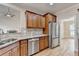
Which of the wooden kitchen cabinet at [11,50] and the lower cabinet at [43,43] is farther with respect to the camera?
the lower cabinet at [43,43]

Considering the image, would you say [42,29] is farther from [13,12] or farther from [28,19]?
[13,12]

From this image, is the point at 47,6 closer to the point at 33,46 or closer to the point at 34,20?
the point at 34,20

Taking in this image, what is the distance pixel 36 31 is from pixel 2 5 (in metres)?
0.85

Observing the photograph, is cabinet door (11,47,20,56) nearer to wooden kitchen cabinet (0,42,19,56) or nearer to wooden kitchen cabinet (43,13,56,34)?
wooden kitchen cabinet (0,42,19,56)

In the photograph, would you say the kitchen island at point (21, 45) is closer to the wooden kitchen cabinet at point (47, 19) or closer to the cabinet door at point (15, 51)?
the cabinet door at point (15, 51)

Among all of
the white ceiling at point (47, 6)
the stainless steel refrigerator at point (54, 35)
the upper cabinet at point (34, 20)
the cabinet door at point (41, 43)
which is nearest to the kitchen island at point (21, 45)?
the cabinet door at point (41, 43)

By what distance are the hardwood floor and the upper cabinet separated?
537mm

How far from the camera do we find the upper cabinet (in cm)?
237

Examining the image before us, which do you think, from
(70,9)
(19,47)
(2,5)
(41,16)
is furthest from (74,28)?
(2,5)

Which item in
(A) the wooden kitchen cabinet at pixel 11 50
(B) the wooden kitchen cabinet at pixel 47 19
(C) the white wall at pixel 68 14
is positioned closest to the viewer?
(A) the wooden kitchen cabinet at pixel 11 50

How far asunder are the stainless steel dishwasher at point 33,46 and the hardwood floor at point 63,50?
19cm

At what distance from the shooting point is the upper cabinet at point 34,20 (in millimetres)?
2369

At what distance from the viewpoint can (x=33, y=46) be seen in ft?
8.72

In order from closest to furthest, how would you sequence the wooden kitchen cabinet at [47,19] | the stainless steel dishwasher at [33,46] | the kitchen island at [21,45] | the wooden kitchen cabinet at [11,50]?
the wooden kitchen cabinet at [11,50]
the kitchen island at [21,45]
the wooden kitchen cabinet at [47,19]
the stainless steel dishwasher at [33,46]
